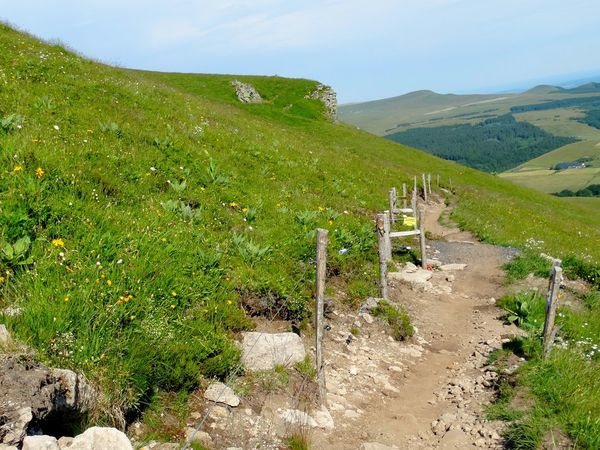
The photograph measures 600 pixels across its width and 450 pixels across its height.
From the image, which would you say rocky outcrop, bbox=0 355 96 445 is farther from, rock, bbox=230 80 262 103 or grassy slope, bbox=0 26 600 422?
rock, bbox=230 80 262 103

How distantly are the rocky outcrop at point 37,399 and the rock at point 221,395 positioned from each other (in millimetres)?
1929

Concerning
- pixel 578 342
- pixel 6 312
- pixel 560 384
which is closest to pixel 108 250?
pixel 6 312

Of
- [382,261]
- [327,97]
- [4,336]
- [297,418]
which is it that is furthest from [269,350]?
[327,97]

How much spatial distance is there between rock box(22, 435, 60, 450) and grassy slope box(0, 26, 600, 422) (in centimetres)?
139

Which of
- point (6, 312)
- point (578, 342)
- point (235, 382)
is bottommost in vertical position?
point (578, 342)

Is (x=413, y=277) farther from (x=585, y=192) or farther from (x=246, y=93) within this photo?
(x=585, y=192)

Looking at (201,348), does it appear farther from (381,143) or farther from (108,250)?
(381,143)

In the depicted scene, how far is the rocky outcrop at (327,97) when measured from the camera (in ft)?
222

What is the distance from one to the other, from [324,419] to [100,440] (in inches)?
157

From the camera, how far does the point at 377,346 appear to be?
1031 cm

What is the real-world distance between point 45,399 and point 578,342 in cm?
942

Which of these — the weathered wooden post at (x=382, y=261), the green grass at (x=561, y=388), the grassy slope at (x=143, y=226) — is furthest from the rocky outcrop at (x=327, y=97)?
the green grass at (x=561, y=388)

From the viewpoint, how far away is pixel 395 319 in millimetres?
11219

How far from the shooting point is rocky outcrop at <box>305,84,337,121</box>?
67.8 metres
